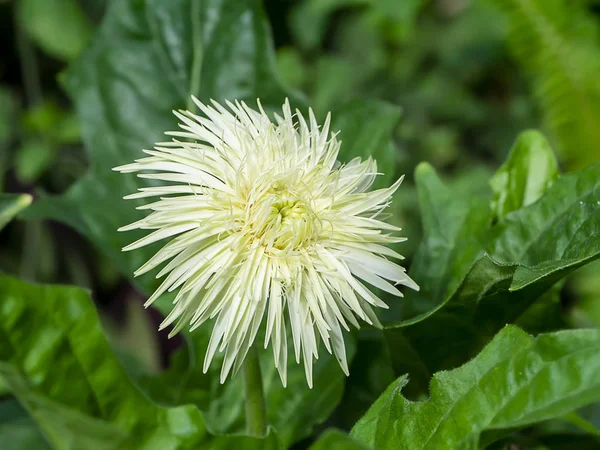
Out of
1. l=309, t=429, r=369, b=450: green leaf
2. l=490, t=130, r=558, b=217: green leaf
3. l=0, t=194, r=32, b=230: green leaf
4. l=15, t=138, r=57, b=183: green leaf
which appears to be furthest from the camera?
l=15, t=138, r=57, b=183: green leaf

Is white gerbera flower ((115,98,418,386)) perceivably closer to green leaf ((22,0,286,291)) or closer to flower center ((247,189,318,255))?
flower center ((247,189,318,255))

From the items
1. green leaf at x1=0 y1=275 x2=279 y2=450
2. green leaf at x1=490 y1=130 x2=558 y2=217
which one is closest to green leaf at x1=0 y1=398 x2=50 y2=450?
green leaf at x1=0 y1=275 x2=279 y2=450

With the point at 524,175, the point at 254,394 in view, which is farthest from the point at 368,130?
the point at 254,394

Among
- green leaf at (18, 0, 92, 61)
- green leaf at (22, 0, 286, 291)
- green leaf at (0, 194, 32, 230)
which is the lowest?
green leaf at (0, 194, 32, 230)

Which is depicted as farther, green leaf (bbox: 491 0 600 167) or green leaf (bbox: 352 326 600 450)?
green leaf (bbox: 491 0 600 167)

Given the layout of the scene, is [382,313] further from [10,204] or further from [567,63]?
[567,63]

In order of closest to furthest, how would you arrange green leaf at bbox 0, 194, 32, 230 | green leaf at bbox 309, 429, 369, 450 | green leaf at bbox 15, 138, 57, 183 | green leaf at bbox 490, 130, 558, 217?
green leaf at bbox 309, 429, 369, 450 → green leaf at bbox 0, 194, 32, 230 → green leaf at bbox 490, 130, 558, 217 → green leaf at bbox 15, 138, 57, 183

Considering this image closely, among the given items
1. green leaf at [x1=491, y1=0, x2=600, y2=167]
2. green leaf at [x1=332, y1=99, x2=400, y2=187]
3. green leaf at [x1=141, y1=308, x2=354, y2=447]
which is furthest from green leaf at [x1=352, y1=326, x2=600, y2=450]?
green leaf at [x1=491, y1=0, x2=600, y2=167]

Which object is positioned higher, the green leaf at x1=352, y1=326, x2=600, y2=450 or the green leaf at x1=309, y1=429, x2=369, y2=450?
the green leaf at x1=309, y1=429, x2=369, y2=450

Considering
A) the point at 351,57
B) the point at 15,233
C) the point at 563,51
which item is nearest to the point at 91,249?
the point at 15,233

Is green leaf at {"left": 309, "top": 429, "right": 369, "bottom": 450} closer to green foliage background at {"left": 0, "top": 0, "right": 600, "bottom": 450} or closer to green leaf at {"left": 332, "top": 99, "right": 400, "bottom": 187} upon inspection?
green foliage background at {"left": 0, "top": 0, "right": 600, "bottom": 450}
